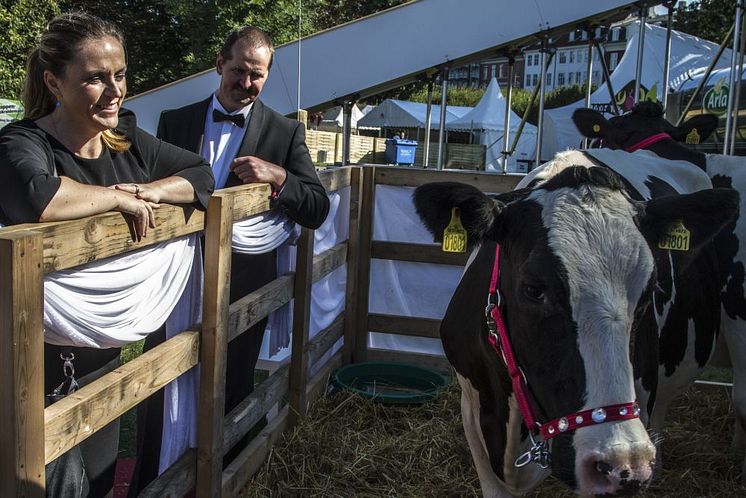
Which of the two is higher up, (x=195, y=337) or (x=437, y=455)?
(x=195, y=337)

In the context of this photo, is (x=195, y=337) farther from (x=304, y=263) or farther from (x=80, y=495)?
(x=304, y=263)

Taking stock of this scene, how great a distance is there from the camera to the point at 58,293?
1.83 m

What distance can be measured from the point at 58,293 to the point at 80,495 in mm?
726

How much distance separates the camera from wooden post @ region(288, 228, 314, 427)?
404 centimetres

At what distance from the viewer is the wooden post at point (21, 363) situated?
1.58 meters

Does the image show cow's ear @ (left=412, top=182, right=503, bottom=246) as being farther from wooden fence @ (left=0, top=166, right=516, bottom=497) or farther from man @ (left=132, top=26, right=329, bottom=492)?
man @ (left=132, top=26, right=329, bottom=492)

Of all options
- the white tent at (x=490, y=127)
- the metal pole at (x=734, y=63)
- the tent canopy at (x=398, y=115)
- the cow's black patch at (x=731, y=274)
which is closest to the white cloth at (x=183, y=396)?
the cow's black patch at (x=731, y=274)

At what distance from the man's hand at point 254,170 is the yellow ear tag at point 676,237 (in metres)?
1.67

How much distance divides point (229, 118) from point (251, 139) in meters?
0.15

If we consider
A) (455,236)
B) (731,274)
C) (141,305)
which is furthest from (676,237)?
(141,305)

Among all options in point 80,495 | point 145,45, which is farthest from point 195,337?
point 145,45

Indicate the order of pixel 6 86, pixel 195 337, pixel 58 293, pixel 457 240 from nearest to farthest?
pixel 58 293 → pixel 457 240 → pixel 195 337 → pixel 6 86

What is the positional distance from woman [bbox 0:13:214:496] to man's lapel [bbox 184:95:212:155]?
0.93 metres

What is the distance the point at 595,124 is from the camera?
18.1 feet
